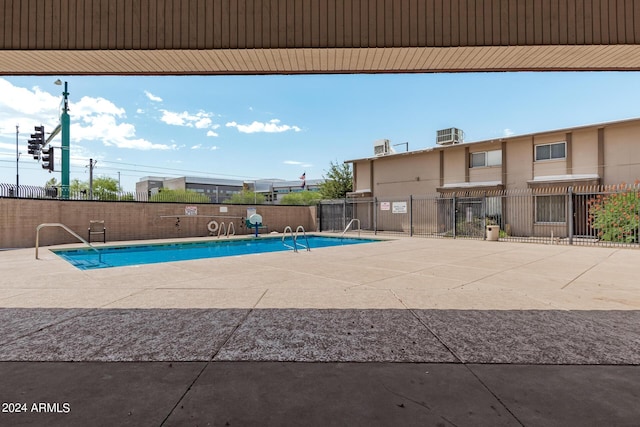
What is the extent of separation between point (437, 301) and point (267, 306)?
9.06 feet

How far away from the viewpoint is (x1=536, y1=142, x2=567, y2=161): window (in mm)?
19234

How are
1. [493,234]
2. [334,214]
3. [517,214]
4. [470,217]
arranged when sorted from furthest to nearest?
1. [334,214]
2. [470,217]
3. [517,214]
4. [493,234]

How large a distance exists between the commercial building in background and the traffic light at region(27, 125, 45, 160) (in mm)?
55430

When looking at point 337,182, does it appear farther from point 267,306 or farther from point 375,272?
point 267,306

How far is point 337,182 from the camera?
113 ft

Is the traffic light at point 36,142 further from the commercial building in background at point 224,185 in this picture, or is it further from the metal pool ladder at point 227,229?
the commercial building in background at point 224,185

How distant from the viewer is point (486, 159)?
72.2 feet

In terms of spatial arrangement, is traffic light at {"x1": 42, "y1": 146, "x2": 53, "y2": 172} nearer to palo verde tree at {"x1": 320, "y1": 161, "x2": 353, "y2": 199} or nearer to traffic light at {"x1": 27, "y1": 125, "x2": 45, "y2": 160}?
traffic light at {"x1": 27, "y1": 125, "x2": 45, "y2": 160}

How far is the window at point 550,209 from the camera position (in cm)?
1900

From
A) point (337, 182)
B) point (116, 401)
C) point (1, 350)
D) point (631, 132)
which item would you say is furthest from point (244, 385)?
Result: point (337, 182)

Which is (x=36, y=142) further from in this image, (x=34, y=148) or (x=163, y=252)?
(x=163, y=252)

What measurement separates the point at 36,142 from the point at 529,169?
31.0m

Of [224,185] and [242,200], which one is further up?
[224,185]

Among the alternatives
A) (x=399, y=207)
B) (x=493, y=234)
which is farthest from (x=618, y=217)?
(x=399, y=207)
